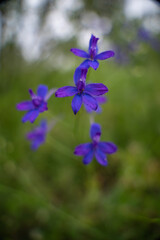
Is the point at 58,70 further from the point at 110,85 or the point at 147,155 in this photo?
the point at 147,155

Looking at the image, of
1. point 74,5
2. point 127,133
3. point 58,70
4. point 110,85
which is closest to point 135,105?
point 127,133

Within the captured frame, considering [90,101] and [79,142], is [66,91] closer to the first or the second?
[90,101]

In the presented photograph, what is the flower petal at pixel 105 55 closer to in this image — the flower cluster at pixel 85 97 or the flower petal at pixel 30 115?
the flower cluster at pixel 85 97

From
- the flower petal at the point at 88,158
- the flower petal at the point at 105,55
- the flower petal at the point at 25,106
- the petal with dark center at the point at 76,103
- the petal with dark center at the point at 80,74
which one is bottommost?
the flower petal at the point at 88,158

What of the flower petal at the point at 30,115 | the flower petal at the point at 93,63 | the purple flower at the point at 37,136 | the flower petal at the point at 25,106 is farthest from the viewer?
the purple flower at the point at 37,136

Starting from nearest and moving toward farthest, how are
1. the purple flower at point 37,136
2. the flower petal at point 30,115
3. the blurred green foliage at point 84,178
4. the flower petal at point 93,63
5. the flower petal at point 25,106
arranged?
the flower petal at point 93,63 → the flower petal at point 30,115 → the flower petal at point 25,106 → the purple flower at point 37,136 → the blurred green foliage at point 84,178

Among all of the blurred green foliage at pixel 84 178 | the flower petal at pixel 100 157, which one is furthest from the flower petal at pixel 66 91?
the flower petal at pixel 100 157

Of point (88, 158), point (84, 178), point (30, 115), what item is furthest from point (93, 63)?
point (84, 178)
